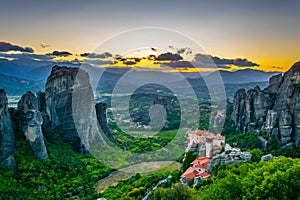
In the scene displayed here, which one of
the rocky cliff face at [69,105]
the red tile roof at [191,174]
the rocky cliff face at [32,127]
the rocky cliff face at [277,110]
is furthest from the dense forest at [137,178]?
the rocky cliff face at [277,110]

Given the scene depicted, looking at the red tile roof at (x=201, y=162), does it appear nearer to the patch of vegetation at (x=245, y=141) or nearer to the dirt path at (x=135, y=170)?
the dirt path at (x=135, y=170)

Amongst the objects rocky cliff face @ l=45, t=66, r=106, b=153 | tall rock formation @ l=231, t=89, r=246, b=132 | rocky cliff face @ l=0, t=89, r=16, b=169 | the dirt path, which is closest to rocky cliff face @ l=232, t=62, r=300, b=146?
tall rock formation @ l=231, t=89, r=246, b=132

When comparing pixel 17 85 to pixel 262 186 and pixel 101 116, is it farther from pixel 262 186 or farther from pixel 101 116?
pixel 262 186

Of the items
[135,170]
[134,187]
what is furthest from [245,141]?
[134,187]

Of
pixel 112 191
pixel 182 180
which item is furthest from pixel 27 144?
pixel 182 180

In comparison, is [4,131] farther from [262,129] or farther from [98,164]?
[262,129]

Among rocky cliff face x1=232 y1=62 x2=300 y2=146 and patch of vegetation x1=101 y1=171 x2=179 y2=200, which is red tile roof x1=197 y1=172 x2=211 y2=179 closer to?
patch of vegetation x1=101 y1=171 x2=179 y2=200
